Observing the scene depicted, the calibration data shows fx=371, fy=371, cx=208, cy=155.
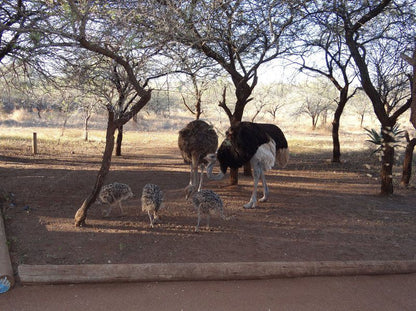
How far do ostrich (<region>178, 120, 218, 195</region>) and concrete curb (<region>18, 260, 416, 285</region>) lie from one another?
15.1 ft

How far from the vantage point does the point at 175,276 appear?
14.3ft

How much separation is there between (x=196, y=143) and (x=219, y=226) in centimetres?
280

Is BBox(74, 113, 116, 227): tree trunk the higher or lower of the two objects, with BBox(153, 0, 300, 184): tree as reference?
lower

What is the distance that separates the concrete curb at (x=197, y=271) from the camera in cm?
418

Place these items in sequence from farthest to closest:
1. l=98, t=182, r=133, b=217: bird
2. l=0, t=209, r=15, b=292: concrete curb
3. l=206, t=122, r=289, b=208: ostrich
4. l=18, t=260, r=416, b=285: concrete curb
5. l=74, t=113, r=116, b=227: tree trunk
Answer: l=206, t=122, r=289, b=208: ostrich → l=98, t=182, r=133, b=217: bird → l=74, t=113, r=116, b=227: tree trunk → l=18, t=260, r=416, b=285: concrete curb → l=0, t=209, r=15, b=292: concrete curb

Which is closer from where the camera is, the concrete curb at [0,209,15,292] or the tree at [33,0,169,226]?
the concrete curb at [0,209,15,292]

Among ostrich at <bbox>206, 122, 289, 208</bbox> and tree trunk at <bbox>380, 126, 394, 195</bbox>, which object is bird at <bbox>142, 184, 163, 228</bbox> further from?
tree trunk at <bbox>380, 126, 394, 195</bbox>

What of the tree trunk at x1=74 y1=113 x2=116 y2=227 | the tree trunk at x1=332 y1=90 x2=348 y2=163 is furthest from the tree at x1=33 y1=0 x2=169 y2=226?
the tree trunk at x1=332 y1=90 x2=348 y2=163

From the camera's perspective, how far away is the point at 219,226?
21.5ft

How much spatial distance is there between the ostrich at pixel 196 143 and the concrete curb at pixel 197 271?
4609 millimetres

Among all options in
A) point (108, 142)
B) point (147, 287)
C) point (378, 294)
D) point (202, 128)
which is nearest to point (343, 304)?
point (378, 294)

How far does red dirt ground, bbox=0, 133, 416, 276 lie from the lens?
17.1ft

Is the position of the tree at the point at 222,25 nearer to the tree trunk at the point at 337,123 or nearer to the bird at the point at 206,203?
the bird at the point at 206,203

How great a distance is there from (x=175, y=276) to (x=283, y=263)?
1324 millimetres
